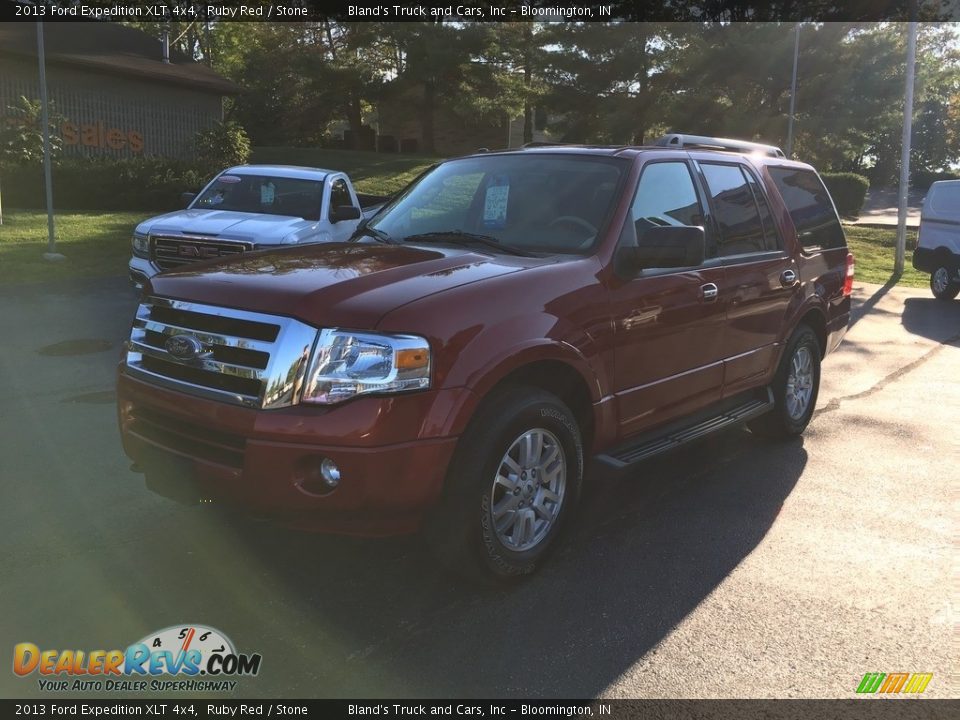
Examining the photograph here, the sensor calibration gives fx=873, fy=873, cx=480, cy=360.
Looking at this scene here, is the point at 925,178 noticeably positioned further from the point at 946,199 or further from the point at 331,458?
the point at 331,458

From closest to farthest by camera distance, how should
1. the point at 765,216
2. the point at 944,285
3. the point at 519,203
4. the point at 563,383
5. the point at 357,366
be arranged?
the point at 357,366, the point at 563,383, the point at 519,203, the point at 765,216, the point at 944,285

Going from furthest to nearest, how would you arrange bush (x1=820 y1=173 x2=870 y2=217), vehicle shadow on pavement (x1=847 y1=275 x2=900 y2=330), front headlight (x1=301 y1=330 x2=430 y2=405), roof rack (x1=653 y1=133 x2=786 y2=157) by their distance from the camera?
bush (x1=820 y1=173 x2=870 y2=217) → vehicle shadow on pavement (x1=847 y1=275 x2=900 y2=330) → roof rack (x1=653 y1=133 x2=786 y2=157) → front headlight (x1=301 y1=330 x2=430 y2=405)

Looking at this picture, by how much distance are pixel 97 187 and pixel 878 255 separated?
20331 millimetres

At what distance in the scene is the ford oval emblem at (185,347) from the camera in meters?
3.61

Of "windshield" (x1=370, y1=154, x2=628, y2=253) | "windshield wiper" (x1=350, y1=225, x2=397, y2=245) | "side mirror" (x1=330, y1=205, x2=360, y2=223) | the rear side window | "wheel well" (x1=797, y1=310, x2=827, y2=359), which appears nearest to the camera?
"windshield" (x1=370, y1=154, x2=628, y2=253)

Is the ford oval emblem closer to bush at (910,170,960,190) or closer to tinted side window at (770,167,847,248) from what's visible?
tinted side window at (770,167,847,248)

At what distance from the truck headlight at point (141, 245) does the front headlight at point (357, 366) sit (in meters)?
7.08

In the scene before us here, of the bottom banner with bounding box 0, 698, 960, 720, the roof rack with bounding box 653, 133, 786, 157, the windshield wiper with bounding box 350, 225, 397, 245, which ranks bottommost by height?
the bottom banner with bounding box 0, 698, 960, 720

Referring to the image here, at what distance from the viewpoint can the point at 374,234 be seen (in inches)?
198

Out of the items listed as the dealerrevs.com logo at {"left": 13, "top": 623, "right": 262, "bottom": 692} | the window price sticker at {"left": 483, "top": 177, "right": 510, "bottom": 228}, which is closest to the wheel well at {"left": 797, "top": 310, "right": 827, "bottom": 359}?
the window price sticker at {"left": 483, "top": 177, "right": 510, "bottom": 228}

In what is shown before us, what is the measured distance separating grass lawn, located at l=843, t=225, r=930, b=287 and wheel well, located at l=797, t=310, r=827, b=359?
8.17m

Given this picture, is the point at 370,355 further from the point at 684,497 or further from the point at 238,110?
the point at 238,110

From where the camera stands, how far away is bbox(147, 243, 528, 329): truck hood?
3404mm

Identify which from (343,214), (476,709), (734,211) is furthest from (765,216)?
(343,214)
